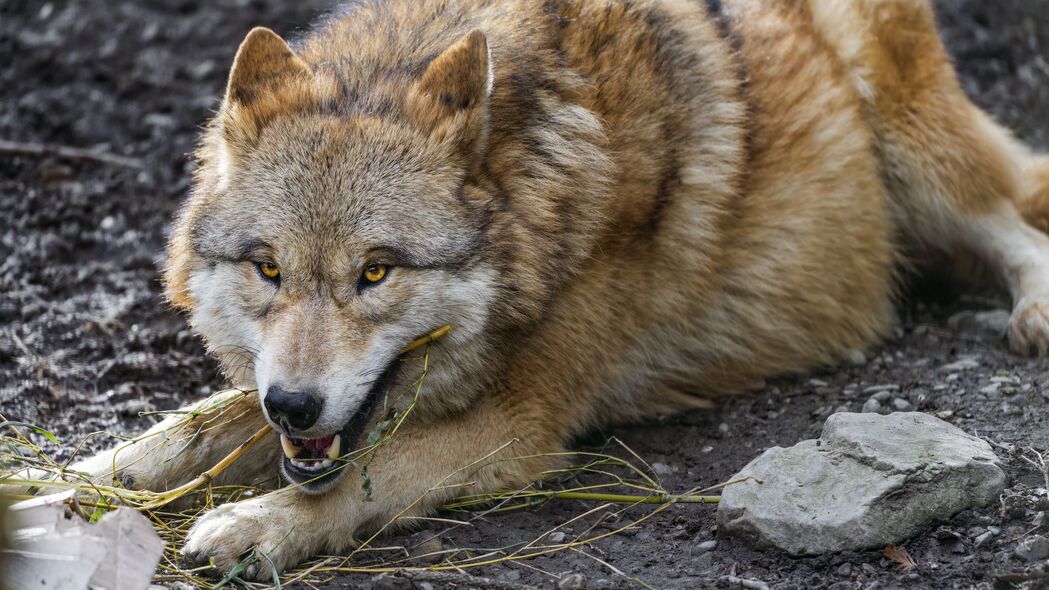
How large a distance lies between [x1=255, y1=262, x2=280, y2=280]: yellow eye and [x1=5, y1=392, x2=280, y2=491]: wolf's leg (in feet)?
2.40

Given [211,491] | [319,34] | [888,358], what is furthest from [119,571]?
[888,358]

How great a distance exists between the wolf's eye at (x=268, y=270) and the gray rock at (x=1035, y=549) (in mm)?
2706

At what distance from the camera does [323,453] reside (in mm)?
4141

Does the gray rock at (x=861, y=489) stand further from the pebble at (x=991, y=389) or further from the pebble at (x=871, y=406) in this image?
the pebble at (x=991, y=389)

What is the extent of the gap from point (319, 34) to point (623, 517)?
2.46 metres

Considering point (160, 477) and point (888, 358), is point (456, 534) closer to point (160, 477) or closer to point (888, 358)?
point (160, 477)

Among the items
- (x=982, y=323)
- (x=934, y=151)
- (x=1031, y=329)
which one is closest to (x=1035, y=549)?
(x=1031, y=329)

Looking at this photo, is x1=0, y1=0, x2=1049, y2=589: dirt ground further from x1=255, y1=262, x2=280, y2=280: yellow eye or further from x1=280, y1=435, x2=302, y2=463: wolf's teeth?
x1=255, y1=262, x2=280, y2=280: yellow eye

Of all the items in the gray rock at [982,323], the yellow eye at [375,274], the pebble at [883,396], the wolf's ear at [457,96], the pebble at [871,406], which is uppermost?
the wolf's ear at [457,96]

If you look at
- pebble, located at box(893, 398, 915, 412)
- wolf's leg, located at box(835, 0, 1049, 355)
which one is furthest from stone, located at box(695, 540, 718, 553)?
wolf's leg, located at box(835, 0, 1049, 355)

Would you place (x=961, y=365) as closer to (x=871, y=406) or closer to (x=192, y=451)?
(x=871, y=406)

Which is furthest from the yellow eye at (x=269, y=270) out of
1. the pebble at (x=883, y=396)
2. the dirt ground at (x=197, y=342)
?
the pebble at (x=883, y=396)

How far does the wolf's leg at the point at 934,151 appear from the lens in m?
5.78

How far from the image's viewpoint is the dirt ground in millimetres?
3805
